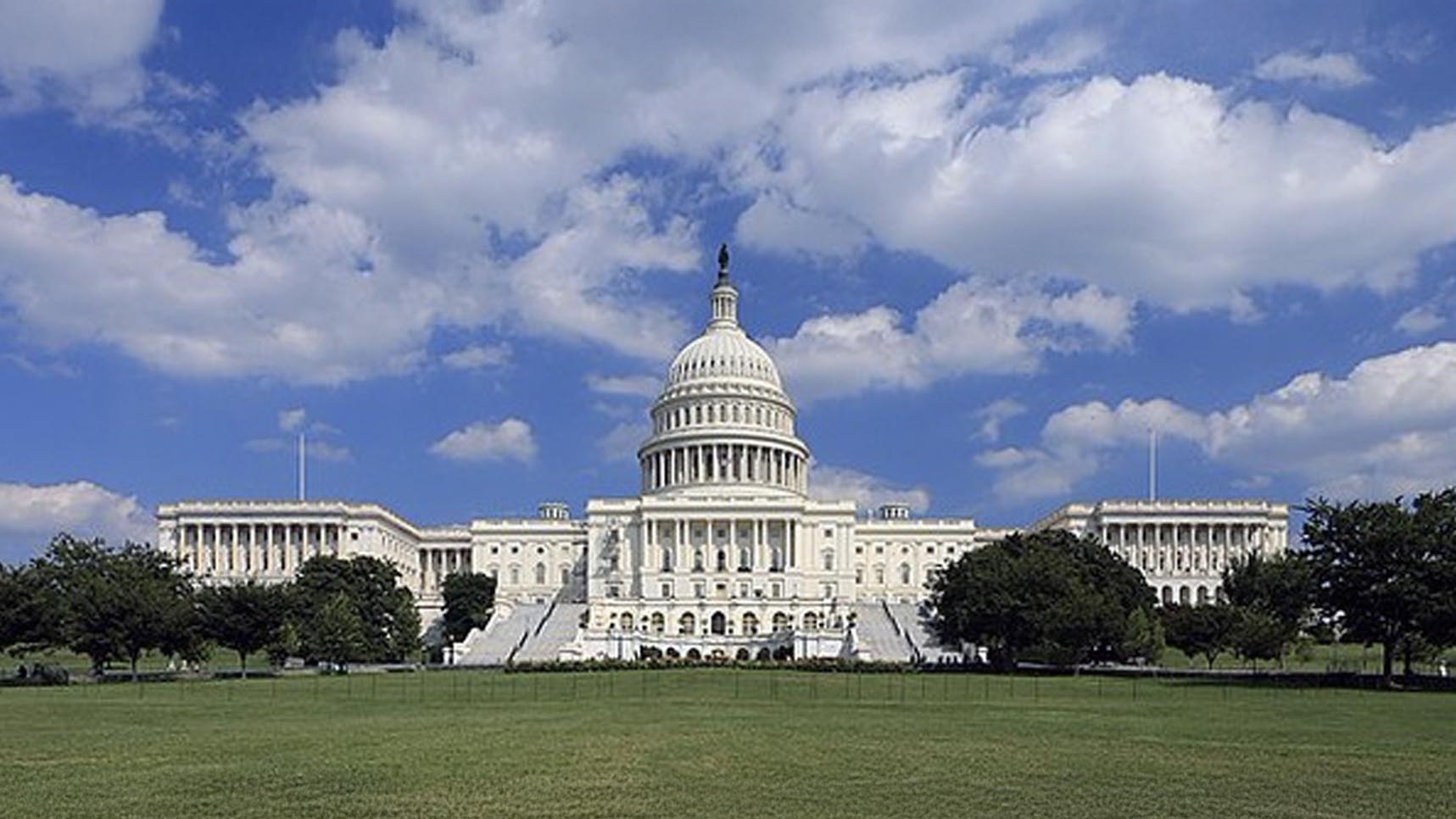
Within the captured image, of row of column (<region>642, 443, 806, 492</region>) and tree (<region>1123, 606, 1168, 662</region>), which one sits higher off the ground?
row of column (<region>642, 443, 806, 492</region>)

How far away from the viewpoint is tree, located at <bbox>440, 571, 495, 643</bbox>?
15712 centimetres

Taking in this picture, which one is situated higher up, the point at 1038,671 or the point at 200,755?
the point at 200,755

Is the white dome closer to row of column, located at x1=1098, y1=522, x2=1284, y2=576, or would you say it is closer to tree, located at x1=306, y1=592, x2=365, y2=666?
row of column, located at x1=1098, y1=522, x2=1284, y2=576

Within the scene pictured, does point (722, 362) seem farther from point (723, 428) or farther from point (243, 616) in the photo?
point (243, 616)

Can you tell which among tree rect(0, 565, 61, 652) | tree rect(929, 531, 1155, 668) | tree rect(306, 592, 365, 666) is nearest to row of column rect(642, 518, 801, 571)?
tree rect(929, 531, 1155, 668)

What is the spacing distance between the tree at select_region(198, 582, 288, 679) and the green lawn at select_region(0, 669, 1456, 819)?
34655 millimetres

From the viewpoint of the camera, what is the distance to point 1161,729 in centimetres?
4312

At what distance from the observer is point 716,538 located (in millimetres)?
171250

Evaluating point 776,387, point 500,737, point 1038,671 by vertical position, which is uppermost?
point 776,387

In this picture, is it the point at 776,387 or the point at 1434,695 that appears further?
the point at 776,387

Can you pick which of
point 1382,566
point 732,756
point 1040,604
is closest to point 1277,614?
point 1382,566

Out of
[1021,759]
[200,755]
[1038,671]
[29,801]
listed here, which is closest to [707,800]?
[1021,759]

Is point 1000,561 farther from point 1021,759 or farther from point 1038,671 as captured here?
point 1021,759

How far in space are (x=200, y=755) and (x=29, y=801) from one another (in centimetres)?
799
